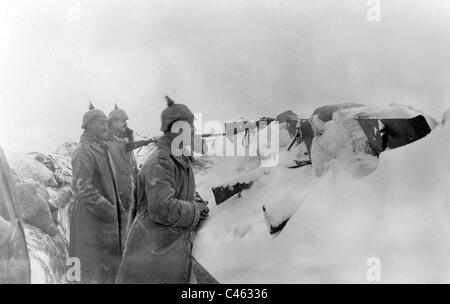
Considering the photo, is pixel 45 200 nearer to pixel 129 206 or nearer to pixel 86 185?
pixel 86 185

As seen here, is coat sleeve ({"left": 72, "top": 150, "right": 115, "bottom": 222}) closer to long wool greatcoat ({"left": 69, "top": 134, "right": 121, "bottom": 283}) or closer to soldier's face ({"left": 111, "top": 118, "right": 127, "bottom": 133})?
long wool greatcoat ({"left": 69, "top": 134, "right": 121, "bottom": 283})

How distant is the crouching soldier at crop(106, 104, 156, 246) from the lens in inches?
121

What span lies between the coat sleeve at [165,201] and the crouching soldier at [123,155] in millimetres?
311

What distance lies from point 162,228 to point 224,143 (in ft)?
1.80

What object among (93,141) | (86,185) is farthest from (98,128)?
(86,185)

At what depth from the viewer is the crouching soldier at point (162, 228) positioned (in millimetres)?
2709

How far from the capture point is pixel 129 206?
314 cm

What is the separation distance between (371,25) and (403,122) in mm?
535

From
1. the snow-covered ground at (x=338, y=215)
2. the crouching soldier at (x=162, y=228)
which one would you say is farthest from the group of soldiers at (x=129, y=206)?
the snow-covered ground at (x=338, y=215)

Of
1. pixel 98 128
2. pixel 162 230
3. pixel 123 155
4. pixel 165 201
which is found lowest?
pixel 162 230

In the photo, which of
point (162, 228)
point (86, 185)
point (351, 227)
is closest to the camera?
point (351, 227)

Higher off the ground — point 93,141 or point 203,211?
point 93,141

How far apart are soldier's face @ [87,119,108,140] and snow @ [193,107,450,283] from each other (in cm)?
85

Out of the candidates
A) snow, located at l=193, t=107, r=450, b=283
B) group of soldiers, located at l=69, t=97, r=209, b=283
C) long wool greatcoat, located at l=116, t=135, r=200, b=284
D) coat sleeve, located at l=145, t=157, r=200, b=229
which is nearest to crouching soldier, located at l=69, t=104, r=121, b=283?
group of soldiers, located at l=69, t=97, r=209, b=283
